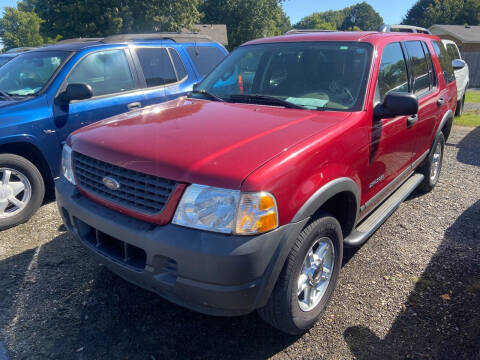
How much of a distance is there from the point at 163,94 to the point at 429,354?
4.35m

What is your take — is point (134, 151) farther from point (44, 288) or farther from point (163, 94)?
point (163, 94)

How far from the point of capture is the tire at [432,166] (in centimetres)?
451

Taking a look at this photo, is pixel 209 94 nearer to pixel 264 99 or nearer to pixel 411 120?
pixel 264 99

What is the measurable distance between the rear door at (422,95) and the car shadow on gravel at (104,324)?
2.47m

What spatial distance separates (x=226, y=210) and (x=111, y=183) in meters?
0.81

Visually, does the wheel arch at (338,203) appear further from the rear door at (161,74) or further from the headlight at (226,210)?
the rear door at (161,74)

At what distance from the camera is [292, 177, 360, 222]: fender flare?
2.10 meters

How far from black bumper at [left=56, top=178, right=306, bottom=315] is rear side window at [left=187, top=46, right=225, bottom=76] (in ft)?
13.8

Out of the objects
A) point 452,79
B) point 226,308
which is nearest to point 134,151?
point 226,308

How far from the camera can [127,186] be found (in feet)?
7.23

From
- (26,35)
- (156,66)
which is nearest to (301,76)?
(156,66)

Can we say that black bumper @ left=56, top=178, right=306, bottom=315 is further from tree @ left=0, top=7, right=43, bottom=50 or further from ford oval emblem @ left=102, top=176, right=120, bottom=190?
tree @ left=0, top=7, right=43, bottom=50

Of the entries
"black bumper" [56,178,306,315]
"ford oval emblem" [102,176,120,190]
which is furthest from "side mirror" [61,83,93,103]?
"black bumper" [56,178,306,315]

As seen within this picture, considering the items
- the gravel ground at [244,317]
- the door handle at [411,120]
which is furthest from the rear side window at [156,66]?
the door handle at [411,120]
